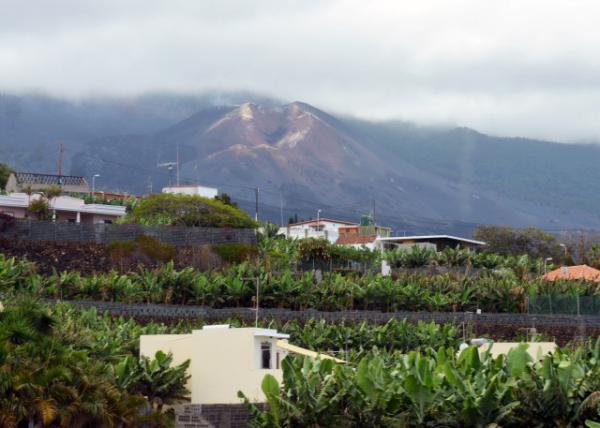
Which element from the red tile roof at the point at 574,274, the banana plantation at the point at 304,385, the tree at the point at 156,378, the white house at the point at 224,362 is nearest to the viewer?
the banana plantation at the point at 304,385

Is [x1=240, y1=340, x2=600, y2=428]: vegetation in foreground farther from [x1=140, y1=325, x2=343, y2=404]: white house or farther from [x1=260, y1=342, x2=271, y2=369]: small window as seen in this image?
[x1=260, y1=342, x2=271, y2=369]: small window

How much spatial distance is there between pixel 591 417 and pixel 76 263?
3383 centimetres

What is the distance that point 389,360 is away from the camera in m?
38.3

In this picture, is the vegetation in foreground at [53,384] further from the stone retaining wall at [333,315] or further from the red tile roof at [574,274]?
the red tile roof at [574,274]

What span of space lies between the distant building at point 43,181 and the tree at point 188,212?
23.4 meters

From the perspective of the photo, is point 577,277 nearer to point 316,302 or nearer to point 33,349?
point 316,302

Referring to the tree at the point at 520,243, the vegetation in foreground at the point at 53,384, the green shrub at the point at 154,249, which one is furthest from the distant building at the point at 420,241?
the vegetation in foreground at the point at 53,384

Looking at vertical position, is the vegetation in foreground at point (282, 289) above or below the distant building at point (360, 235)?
below

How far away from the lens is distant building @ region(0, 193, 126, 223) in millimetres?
76875

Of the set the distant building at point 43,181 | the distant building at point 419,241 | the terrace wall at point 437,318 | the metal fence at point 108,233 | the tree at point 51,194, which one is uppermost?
the distant building at point 43,181

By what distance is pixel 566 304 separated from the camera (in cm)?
5284

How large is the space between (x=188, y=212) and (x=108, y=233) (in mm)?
13419

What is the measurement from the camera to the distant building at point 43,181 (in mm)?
96312

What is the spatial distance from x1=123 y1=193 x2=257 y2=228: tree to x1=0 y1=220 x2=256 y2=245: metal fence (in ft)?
26.6
